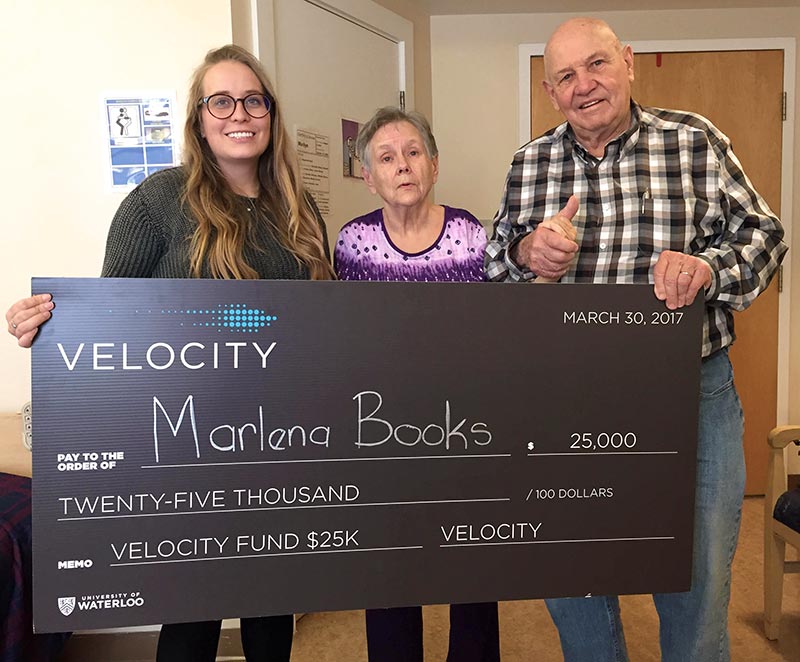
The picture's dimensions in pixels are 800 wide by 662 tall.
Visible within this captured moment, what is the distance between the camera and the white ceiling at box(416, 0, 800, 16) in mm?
3203

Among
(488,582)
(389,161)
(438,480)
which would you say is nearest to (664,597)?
(488,582)

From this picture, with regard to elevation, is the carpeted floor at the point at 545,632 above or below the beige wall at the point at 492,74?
below

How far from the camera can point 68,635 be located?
→ 1.97 metres

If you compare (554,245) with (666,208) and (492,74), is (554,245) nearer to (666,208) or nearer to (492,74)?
(666,208)

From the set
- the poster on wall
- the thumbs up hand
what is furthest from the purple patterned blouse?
the poster on wall

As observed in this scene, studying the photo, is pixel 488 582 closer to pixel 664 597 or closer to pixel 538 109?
pixel 664 597

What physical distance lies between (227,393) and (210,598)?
0.32 m

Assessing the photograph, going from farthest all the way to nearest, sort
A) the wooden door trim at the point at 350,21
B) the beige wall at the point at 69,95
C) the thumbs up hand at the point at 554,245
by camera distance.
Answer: the wooden door trim at the point at 350,21 < the beige wall at the point at 69,95 < the thumbs up hand at the point at 554,245

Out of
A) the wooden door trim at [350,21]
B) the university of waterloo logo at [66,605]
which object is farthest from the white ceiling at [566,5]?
the university of waterloo logo at [66,605]

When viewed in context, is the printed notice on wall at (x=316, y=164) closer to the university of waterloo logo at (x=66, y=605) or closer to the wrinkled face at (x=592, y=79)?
the wrinkled face at (x=592, y=79)

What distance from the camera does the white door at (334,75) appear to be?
92.3 inches

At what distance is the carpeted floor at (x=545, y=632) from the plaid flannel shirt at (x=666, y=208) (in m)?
1.33

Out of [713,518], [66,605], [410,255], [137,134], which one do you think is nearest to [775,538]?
[713,518]

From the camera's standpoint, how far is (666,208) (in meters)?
1.25
